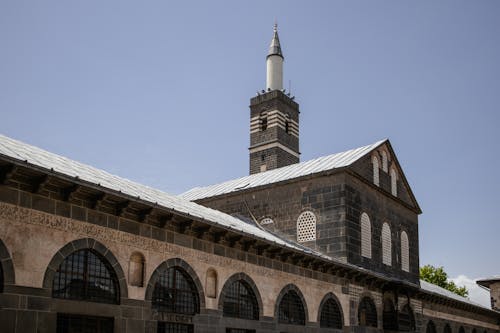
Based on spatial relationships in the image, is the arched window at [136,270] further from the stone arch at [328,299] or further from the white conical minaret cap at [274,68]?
the white conical minaret cap at [274,68]

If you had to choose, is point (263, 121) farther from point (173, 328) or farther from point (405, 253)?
point (173, 328)

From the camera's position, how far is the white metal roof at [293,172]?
98.9 feet

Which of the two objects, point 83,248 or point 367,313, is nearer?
point 83,248

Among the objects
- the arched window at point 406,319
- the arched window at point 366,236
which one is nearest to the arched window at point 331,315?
the arched window at point 366,236

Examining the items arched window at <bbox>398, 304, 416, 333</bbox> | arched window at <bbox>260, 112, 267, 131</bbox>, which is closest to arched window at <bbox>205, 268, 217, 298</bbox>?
arched window at <bbox>398, 304, 416, 333</bbox>

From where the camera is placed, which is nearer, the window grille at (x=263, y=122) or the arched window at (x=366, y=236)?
the arched window at (x=366, y=236)

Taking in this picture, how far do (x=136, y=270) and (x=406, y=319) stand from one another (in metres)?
18.6

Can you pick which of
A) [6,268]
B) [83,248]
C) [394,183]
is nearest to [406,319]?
[394,183]

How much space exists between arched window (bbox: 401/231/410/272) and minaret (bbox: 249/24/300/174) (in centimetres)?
1481

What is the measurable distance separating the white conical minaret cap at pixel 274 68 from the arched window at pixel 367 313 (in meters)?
25.7

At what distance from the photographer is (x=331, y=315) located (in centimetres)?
2531

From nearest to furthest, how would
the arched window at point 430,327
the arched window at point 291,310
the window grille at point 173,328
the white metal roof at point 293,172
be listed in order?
the window grille at point 173,328 → the arched window at point 291,310 → the white metal roof at point 293,172 → the arched window at point 430,327

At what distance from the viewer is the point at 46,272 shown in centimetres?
1360

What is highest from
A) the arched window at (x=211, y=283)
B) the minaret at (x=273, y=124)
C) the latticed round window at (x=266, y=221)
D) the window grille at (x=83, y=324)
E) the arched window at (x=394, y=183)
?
the minaret at (x=273, y=124)
